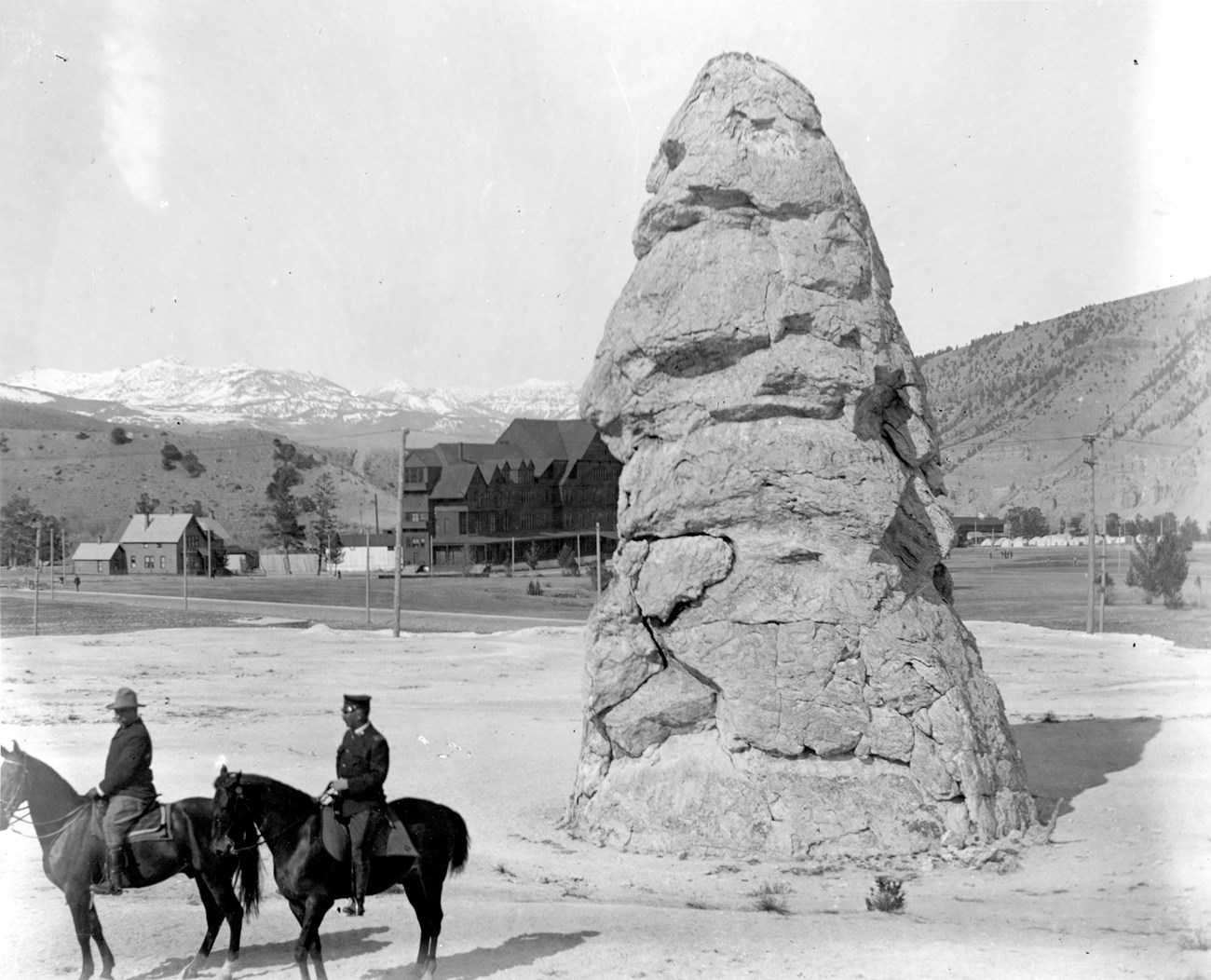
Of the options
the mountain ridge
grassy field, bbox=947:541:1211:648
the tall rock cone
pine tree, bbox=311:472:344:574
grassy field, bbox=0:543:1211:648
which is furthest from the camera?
the mountain ridge

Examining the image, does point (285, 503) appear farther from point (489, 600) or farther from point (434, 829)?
point (434, 829)

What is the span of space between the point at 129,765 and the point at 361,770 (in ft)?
5.00

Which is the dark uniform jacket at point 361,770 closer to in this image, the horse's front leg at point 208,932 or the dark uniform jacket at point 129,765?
the horse's front leg at point 208,932

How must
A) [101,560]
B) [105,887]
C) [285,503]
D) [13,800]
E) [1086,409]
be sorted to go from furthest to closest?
[1086,409] < [285,503] < [101,560] < [105,887] < [13,800]

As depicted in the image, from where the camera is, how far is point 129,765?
7.57 meters

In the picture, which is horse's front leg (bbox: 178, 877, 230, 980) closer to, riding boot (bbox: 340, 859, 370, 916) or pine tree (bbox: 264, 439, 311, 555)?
riding boot (bbox: 340, 859, 370, 916)

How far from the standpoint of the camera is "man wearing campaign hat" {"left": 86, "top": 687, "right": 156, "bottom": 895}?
746 cm

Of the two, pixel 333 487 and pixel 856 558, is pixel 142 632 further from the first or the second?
pixel 333 487

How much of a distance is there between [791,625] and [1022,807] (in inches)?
122

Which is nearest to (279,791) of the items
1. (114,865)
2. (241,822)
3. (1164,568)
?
(241,822)

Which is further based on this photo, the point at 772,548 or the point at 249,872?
the point at 772,548

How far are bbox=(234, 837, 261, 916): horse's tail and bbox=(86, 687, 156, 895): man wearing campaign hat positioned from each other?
0.72 meters

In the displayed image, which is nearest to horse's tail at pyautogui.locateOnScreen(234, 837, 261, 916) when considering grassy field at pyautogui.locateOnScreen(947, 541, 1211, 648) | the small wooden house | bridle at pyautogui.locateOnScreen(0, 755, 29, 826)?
bridle at pyautogui.locateOnScreen(0, 755, 29, 826)

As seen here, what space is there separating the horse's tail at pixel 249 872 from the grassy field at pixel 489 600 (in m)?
27.7
